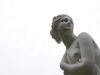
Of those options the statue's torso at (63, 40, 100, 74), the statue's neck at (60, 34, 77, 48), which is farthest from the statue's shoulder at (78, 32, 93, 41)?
the statue's neck at (60, 34, 77, 48)

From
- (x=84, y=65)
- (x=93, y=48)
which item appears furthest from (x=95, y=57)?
(x=84, y=65)

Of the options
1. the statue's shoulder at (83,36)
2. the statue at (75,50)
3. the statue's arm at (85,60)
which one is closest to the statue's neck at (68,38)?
the statue at (75,50)

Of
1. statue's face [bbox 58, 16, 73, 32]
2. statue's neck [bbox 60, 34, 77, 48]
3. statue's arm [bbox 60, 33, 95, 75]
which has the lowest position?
statue's arm [bbox 60, 33, 95, 75]

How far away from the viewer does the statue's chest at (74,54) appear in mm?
4906

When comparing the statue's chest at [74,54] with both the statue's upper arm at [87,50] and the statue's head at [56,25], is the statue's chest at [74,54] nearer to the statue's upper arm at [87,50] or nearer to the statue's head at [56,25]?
the statue's upper arm at [87,50]

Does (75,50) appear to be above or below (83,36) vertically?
below

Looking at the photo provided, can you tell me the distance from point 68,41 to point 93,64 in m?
1.20

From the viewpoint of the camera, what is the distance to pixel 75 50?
16.5 feet

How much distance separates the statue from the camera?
4523mm

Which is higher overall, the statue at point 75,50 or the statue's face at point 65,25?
the statue's face at point 65,25

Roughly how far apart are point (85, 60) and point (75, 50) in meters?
0.57

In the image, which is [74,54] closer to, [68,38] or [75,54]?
[75,54]

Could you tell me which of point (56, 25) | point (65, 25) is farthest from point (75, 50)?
point (56, 25)

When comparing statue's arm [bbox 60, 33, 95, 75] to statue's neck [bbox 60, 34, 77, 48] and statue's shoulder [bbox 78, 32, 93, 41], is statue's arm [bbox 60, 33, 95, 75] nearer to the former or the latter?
statue's shoulder [bbox 78, 32, 93, 41]
